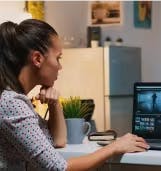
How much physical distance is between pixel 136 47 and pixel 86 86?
0.75 meters

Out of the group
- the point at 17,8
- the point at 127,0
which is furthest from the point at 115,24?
Answer: the point at 17,8

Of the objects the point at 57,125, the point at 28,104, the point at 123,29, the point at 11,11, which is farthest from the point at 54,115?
the point at 123,29

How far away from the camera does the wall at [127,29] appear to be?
14.5ft

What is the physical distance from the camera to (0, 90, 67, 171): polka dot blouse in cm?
115

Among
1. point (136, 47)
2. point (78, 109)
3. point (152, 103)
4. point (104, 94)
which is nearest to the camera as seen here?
point (152, 103)

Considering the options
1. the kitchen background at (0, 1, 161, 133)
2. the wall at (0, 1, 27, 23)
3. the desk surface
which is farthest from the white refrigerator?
the desk surface

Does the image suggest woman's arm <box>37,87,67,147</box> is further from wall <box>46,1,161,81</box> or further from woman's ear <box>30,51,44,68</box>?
wall <box>46,1,161,81</box>

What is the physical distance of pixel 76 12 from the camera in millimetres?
4641

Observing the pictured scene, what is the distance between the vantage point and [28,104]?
4.04 feet

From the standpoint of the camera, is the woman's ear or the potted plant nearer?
the woman's ear

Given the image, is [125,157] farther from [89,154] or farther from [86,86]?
[86,86]

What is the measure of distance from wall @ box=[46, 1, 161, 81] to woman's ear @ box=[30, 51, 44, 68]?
10.0ft

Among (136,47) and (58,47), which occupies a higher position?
(58,47)

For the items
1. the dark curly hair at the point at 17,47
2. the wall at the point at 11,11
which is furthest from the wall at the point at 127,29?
the dark curly hair at the point at 17,47
